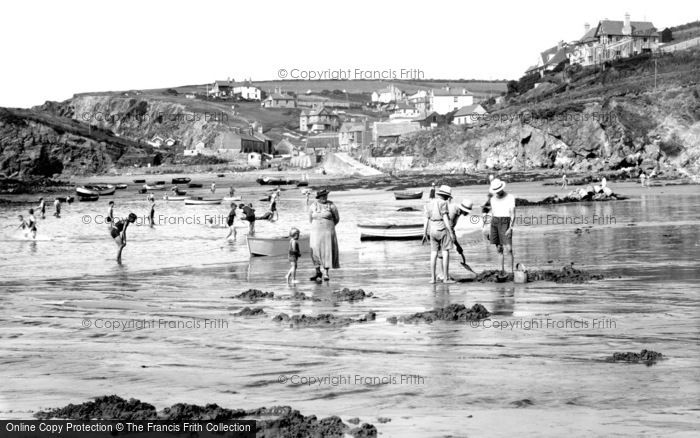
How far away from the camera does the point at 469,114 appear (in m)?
154

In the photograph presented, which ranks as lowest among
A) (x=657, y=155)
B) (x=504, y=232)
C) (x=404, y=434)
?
(x=404, y=434)

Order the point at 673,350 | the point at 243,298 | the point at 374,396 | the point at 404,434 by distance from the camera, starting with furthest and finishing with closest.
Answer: the point at 243,298 → the point at 673,350 → the point at 374,396 → the point at 404,434

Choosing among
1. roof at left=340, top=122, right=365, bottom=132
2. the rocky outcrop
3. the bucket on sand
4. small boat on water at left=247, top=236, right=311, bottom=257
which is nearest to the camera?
the bucket on sand

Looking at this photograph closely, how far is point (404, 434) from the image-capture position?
7793 millimetres

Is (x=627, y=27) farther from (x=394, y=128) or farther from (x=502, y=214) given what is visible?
(x=502, y=214)

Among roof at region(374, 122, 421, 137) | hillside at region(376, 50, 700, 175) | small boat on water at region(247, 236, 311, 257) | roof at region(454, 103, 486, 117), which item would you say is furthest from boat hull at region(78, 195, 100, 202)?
roof at region(374, 122, 421, 137)

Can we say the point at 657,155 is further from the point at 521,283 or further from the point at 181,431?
the point at 181,431

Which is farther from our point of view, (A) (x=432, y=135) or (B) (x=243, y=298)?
(A) (x=432, y=135)

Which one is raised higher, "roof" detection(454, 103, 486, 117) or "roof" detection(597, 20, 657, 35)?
"roof" detection(597, 20, 657, 35)

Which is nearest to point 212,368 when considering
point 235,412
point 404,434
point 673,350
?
point 235,412

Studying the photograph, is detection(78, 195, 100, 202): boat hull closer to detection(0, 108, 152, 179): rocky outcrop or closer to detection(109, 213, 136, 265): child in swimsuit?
detection(109, 213, 136, 265): child in swimsuit

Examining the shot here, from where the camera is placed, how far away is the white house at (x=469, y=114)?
14950 centimetres

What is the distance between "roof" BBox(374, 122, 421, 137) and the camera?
160 m

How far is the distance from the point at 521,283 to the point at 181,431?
1058 cm
